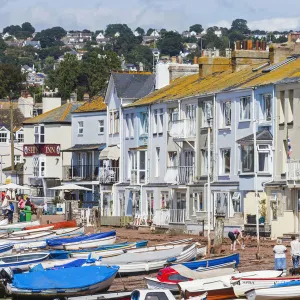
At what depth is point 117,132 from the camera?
93938 millimetres

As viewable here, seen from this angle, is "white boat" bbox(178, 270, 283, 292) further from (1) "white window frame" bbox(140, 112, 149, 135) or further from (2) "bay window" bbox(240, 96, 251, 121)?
(1) "white window frame" bbox(140, 112, 149, 135)

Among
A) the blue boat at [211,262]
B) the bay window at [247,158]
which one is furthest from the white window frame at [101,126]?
the blue boat at [211,262]

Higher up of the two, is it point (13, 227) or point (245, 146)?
point (245, 146)

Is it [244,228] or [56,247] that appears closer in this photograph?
[56,247]

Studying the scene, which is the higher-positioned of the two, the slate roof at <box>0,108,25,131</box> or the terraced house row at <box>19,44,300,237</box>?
the slate roof at <box>0,108,25,131</box>

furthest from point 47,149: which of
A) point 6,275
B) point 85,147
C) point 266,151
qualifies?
point 6,275

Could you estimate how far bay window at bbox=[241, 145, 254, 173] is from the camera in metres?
72.2

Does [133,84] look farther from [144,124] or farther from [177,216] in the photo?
[177,216]

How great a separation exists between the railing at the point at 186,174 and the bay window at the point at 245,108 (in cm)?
690

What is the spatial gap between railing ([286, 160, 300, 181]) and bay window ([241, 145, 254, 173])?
428cm

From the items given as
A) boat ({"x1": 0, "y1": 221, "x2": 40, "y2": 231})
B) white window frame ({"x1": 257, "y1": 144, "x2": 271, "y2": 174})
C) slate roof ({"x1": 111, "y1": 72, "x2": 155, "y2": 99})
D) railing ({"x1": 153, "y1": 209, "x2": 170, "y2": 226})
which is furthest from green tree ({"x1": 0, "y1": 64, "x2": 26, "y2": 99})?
white window frame ({"x1": 257, "y1": 144, "x2": 271, "y2": 174})

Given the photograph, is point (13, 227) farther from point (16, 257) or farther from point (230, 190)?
point (16, 257)

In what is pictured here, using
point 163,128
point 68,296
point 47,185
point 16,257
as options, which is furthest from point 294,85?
point 47,185

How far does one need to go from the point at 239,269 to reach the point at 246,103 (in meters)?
24.3
